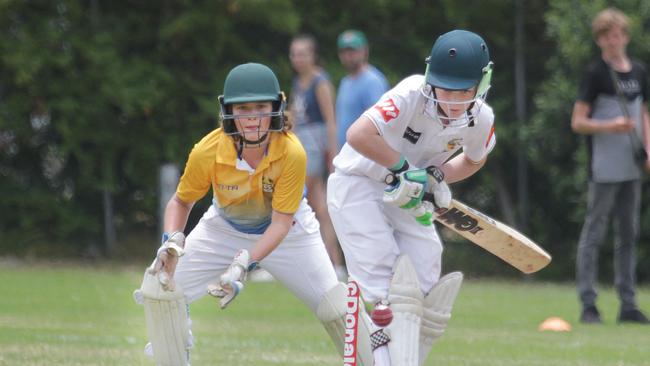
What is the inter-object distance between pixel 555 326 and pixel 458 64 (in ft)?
10.4

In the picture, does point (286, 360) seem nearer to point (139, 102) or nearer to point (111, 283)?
point (111, 283)

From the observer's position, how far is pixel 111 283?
1028cm

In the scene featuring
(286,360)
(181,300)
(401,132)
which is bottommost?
(286,360)

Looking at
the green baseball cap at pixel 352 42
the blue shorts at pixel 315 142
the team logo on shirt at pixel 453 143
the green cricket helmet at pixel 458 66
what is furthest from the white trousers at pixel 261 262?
the blue shorts at pixel 315 142

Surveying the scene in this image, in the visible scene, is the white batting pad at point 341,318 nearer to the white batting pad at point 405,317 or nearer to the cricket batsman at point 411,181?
the cricket batsman at point 411,181

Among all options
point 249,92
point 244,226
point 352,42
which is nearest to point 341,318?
point 244,226

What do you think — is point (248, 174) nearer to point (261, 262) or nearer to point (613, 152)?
point (261, 262)

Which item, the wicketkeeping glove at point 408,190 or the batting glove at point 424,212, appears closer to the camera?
the wicketkeeping glove at point 408,190

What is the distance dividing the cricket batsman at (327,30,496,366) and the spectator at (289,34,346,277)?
4542 millimetres

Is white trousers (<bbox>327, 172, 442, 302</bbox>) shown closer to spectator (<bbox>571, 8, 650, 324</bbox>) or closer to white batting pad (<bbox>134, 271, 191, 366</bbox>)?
white batting pad (<bbox>134, 271, 191, 366</bbox>)

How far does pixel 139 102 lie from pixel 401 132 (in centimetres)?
680

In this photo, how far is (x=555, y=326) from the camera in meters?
7.79

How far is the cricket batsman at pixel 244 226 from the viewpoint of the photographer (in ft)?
16.9

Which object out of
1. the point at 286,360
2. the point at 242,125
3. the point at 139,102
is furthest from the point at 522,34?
the point at 242,125
